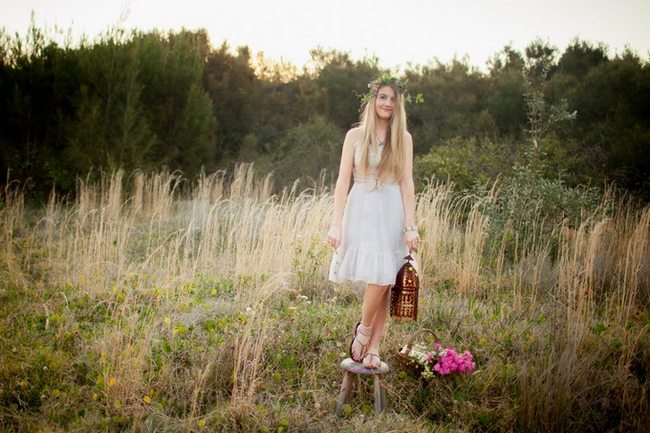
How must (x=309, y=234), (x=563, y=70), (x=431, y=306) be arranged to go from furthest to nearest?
1. (x=563, y=70)
2. (x=309, y=234)
3. (x=431, y=306)

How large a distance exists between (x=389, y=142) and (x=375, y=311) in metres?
1.04

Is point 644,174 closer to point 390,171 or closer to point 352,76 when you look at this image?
point 390,171

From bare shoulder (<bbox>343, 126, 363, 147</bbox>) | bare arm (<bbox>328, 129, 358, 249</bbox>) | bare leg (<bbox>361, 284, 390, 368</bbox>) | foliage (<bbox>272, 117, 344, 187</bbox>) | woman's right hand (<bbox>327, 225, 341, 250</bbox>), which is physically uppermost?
foliage (<bbox>272, 117, 344, 187</bbox>)

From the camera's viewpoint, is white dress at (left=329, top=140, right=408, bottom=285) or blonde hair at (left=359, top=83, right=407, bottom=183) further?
blonde hair at (left=359, top=83, right=407, bottom=183)

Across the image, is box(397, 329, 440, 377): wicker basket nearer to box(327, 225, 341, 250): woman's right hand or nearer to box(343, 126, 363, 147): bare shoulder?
box(327, 225, 341, 250): woman's right hand

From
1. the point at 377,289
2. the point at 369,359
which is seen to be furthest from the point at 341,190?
the point at 369,359

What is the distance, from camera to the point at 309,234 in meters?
5.76

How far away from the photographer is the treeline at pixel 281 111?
1020cm

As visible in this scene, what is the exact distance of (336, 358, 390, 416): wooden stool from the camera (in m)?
2.99

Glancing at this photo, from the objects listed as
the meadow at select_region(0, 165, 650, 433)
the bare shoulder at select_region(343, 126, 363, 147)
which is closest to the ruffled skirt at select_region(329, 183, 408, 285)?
the bare shoulder at select_region(343, 126, 363, 147)

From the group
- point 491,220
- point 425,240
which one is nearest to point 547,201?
point 491,220

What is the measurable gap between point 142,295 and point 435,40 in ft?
51.1

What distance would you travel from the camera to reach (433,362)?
3426 mm

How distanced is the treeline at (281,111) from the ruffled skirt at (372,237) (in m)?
3.77
